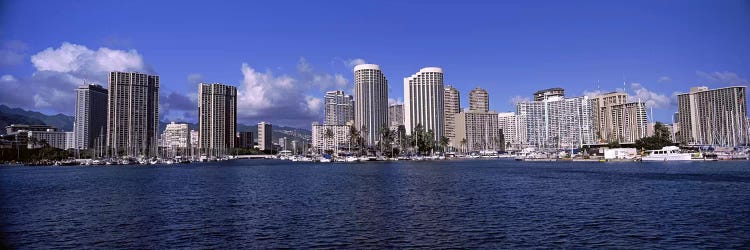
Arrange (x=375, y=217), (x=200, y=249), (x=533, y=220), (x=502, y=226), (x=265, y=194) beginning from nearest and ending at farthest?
(x=200, y=249), (x=502, y=226), (x=533, y=220), (x=375, y=217), (x=265, y=194)

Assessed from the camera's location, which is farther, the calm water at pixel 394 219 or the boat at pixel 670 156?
the boat at pixel 670 156

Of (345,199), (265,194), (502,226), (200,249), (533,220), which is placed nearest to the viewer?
(200,249)

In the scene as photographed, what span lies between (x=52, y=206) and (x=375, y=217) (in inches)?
1346

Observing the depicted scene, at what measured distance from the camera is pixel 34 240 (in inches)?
1309

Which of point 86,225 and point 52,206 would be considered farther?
point 52,206

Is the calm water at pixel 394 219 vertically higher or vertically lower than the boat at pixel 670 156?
lower

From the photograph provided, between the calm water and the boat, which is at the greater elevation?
the boat

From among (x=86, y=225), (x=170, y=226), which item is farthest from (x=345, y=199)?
(x=86, y=225)

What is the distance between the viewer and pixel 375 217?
41.1 m

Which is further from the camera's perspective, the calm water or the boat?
the boat

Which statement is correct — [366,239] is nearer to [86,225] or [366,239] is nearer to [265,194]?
[86,225]

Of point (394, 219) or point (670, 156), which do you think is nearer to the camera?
point (394, 219)

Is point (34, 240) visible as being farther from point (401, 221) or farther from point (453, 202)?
point (453, 202)

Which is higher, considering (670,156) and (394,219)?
(670,156)
